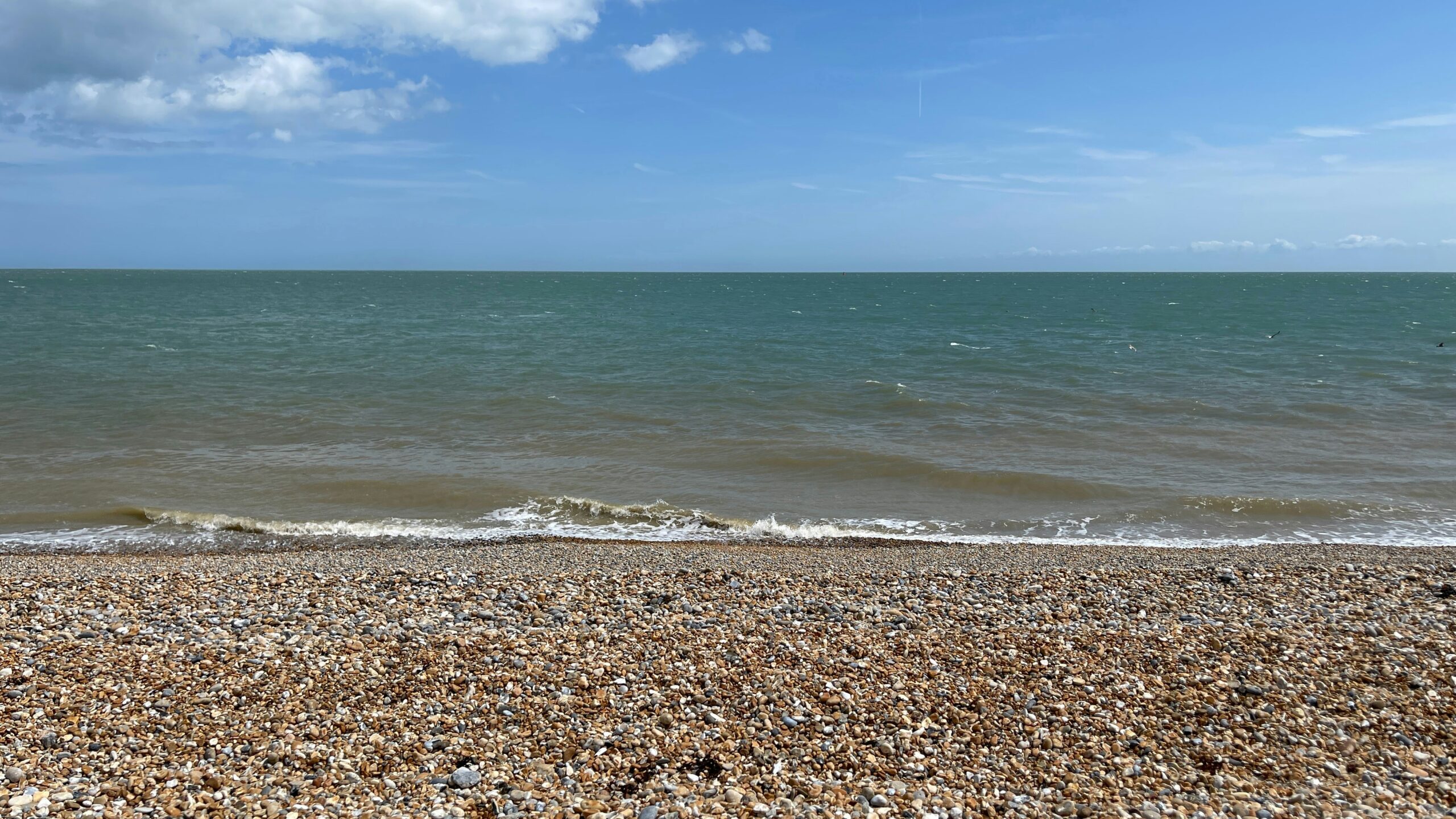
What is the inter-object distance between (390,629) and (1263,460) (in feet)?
55.7

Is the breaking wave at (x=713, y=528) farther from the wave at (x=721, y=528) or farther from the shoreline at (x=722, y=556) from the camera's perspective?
the shoreline at (x=722, y=556)

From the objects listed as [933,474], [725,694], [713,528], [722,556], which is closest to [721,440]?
[933,474]

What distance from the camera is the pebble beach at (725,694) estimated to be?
5.07 metres

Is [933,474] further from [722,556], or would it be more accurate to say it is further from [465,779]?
[465,779]

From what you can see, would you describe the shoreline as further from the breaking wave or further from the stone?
the stone

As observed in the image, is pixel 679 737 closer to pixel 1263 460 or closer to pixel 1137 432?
pixel 1263 460

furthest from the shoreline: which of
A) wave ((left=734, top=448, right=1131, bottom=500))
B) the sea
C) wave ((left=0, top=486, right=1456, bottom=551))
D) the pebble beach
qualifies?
wave ((left=734, top=448, right=1131, bottom=500))

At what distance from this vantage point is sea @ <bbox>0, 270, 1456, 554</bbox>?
13.6 m

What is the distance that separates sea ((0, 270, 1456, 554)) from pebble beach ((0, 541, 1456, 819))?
15.3 ft

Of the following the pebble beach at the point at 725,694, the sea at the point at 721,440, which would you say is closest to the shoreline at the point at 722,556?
the sea at the point at 721,440

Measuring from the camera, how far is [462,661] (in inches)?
259

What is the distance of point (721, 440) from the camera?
19.1 metres

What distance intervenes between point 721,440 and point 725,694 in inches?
509

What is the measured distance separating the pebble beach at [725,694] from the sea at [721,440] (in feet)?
15.3
